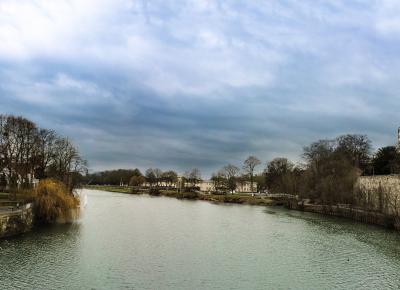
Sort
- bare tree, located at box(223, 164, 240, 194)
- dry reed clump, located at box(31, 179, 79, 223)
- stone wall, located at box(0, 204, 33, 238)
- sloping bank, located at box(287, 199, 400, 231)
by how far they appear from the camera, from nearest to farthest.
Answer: stone wall, located at box(0, 204, 33, 238) < dry reed clump, located at box(31, 179, 79, 223) < sloping bank, located at box(287, 199, 400, 231) < bare tree, located at box(223, 164, 240, 194)

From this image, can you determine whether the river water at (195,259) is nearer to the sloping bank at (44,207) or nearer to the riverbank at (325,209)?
the sloping bank at (44,207)

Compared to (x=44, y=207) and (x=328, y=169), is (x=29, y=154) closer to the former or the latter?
(x=44, y=207)

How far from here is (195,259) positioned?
28.0m

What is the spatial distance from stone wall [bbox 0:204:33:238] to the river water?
41.1 inches

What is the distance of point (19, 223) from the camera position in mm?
35000

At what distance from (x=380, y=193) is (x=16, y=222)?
45.2 metres

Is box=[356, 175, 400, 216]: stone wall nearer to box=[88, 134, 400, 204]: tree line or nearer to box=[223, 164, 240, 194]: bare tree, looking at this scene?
box=[88, 134, 400, 204]: tree line

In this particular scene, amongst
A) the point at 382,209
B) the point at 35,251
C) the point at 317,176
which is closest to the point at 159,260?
the point at 35,251

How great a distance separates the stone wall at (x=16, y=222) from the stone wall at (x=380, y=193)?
124 feet

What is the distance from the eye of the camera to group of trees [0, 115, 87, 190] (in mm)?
54609

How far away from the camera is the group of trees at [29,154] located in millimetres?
54609

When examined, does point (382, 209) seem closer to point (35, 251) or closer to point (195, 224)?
point (195, 224)

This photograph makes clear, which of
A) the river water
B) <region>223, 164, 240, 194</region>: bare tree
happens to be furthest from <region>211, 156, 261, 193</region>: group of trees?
the river water

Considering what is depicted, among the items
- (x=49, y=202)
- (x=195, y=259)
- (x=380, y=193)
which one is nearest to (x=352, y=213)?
(x=380, y=193)
